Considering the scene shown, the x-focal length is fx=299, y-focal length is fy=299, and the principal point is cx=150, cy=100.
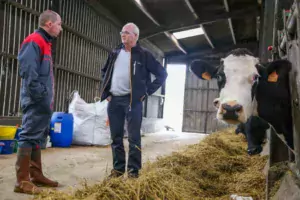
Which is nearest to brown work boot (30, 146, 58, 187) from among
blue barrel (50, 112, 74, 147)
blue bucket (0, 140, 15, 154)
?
blue bucket (0, 140, 15, 154)

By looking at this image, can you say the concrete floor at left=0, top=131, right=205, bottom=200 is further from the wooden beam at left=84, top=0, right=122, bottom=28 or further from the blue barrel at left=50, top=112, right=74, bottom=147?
the wooden beam at left=84, top=0, right=122, bottom=28

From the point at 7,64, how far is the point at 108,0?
154 inches

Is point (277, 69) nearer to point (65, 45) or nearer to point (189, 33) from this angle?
point (65, 45)

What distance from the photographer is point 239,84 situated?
2.41 metres

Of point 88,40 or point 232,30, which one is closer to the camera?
point 88,40

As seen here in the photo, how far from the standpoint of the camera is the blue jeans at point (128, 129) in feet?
9.53

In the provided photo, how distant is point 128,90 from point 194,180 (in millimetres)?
1069

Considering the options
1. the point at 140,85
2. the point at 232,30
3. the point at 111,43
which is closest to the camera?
the point at 140,85

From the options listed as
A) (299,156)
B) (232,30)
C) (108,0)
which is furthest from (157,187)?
(232,30)

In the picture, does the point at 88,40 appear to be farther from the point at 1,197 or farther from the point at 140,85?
the point at 1,197

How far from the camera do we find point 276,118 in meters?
2.46

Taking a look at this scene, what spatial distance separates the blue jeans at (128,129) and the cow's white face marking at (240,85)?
87cm

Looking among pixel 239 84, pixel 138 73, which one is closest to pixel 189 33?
pixel 138 73

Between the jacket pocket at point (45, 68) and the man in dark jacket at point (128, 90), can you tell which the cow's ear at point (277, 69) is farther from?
the jacket pocket at point (45, 68)
